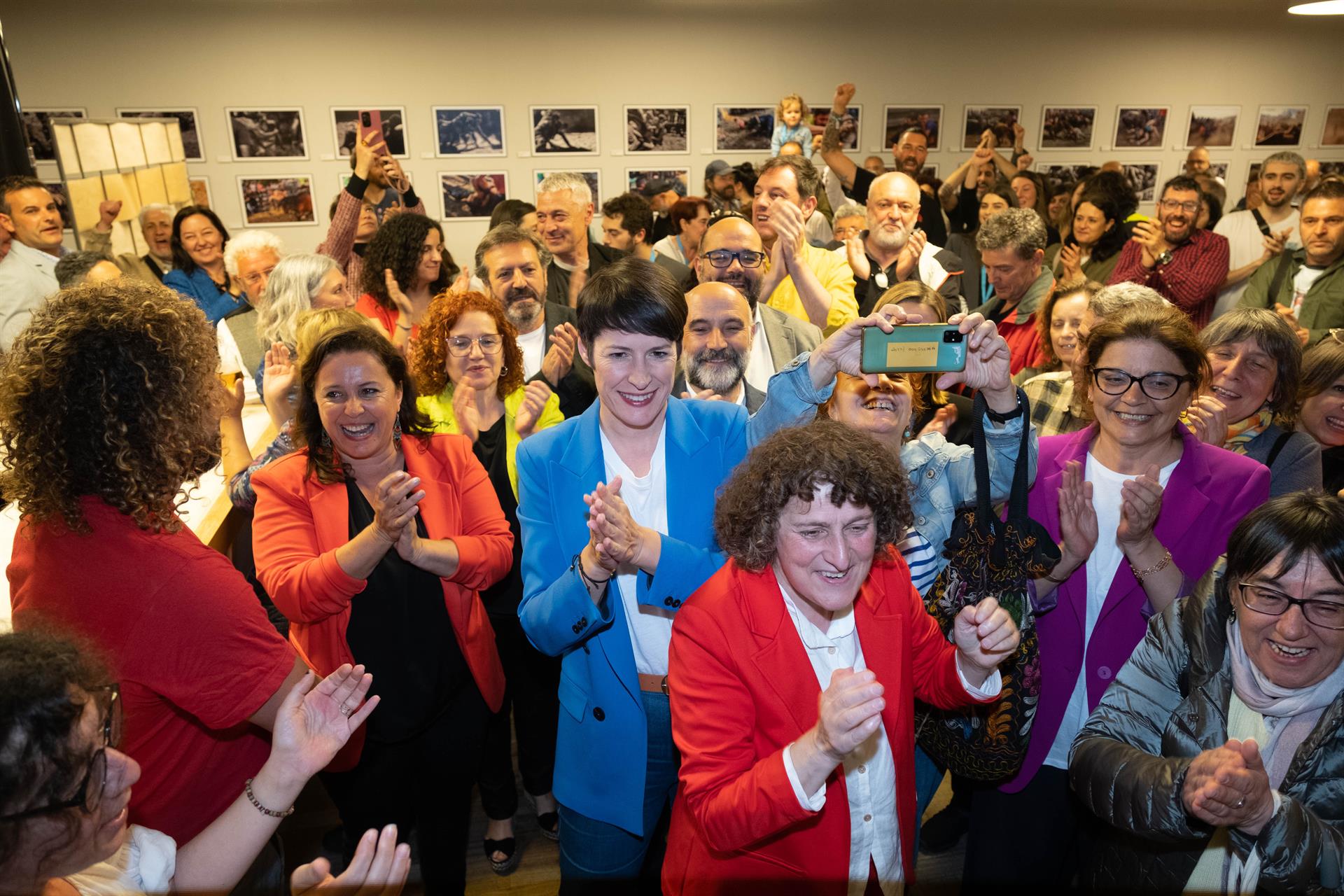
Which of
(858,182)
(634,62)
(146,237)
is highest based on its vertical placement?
(634,62)

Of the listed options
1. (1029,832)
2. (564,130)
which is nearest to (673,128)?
(564,130)

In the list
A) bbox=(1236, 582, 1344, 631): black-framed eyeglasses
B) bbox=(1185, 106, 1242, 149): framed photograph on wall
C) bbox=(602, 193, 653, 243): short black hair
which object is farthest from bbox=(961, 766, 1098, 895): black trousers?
bbox=(1185, 106, 1242, 149): framed photograph on wall

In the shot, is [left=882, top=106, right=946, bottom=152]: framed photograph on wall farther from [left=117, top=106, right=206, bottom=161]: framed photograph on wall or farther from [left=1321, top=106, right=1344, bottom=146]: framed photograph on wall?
[left=117, top=106, right=206, bottom=161]: framed photograph on wall

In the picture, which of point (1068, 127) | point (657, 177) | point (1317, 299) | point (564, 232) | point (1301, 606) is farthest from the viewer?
point (1068, 127)

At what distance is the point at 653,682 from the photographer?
6.80 feet

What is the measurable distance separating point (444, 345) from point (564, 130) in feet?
24.0

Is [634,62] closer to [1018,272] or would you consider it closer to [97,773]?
[1018,272]

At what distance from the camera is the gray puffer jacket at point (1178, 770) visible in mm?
1568

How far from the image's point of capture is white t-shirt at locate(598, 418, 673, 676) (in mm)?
2049

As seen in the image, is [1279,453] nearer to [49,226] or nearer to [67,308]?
[67,308]

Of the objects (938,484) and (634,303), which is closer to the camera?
(634,303)

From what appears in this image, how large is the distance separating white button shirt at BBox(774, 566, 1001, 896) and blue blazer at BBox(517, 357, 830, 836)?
0.32 m

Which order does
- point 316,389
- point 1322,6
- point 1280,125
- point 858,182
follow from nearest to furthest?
point 316,389, point 1322,6, point 858,182, point 1280,125

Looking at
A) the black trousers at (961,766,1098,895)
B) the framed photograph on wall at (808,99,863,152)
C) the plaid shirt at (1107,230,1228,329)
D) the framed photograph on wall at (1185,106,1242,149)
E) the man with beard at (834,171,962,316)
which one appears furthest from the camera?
the framed photograph on wall at (1185,106,1242,149)
